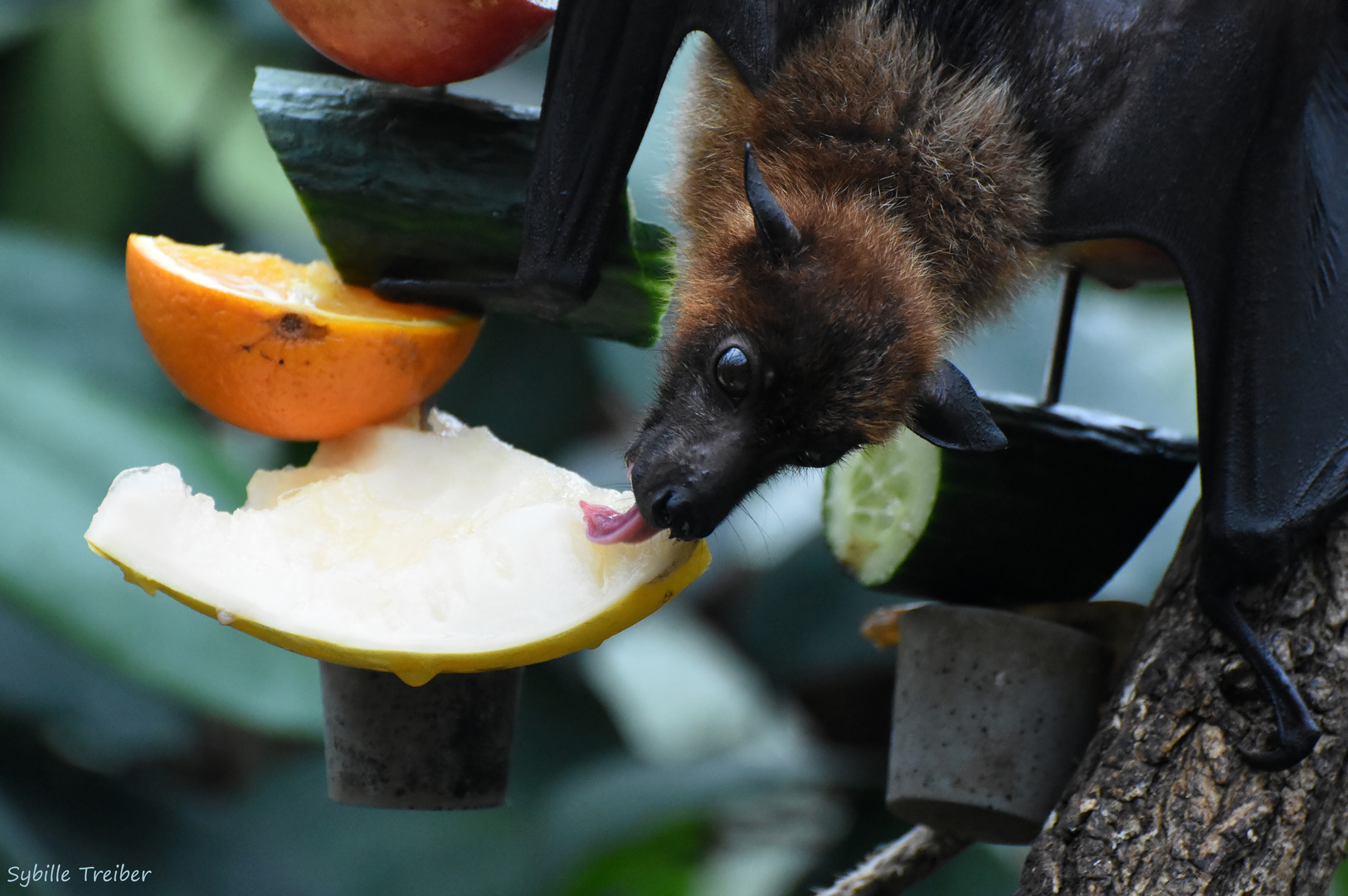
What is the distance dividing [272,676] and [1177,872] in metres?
1.32

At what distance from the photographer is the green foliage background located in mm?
1737

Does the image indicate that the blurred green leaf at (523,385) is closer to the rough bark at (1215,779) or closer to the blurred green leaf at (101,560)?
the blurred green leaf at (101,560)

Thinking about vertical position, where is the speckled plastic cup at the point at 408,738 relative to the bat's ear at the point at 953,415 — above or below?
below

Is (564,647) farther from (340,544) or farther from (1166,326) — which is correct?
(1166,326)

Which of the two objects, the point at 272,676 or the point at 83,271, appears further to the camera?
the point at 83,271

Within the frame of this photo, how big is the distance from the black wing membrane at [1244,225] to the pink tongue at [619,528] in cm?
45

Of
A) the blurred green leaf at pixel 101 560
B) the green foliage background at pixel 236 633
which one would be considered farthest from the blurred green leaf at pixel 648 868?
the blurred green leaf at pixel 101 560

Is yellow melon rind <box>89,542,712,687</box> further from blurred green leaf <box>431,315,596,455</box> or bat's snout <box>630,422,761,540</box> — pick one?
blurred green leaf <box>431,315,596,455</box>

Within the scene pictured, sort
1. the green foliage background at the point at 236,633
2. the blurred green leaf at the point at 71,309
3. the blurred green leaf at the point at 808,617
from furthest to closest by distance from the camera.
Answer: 1. the blurred green leaf at the point at 808,617
2. the blurred green leaf at the point at 71,309
3. the green foliage background at the point at 236,633

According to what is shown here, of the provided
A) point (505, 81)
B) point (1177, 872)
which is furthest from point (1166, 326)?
point (1177, 872)

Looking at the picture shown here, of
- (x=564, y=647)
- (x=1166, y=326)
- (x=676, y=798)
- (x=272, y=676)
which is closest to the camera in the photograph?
(x=564, y=647)

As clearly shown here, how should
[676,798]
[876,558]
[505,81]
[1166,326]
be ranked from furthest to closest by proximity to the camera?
1. [1166,326]
2. [505,81]
3. [676,798]
4. [876,558]

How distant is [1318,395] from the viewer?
101 centimetres

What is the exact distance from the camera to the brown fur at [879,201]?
0.90 m
